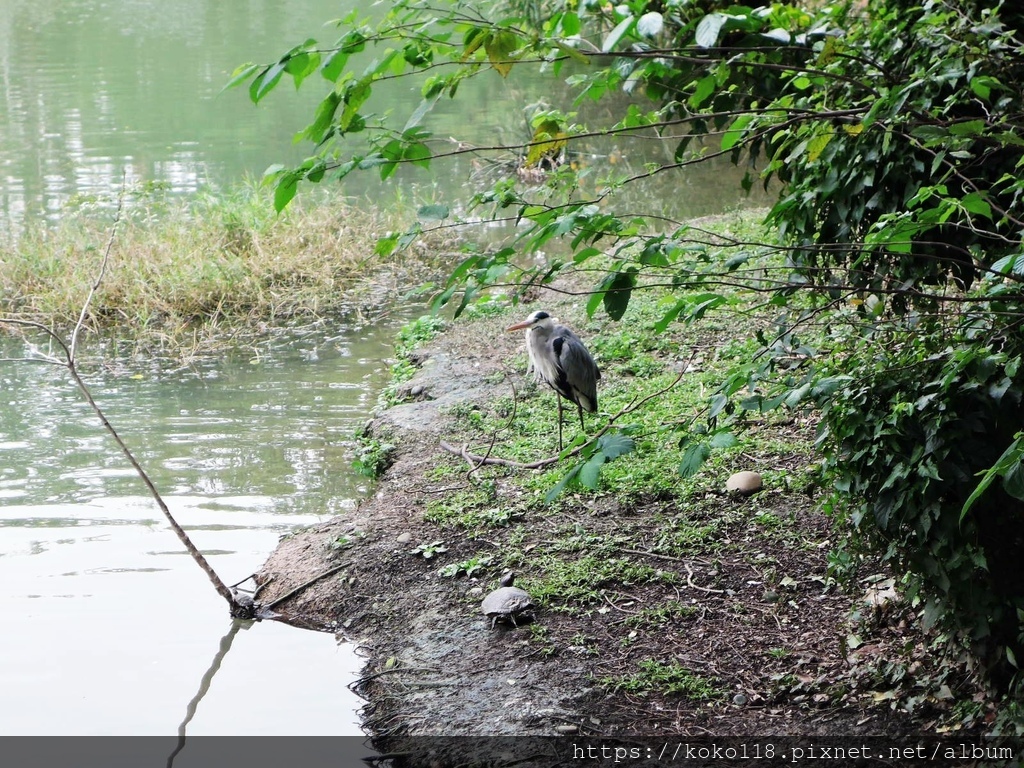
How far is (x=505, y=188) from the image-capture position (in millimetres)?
2912

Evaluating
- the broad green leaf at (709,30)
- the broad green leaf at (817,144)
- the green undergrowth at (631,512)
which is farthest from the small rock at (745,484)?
the broad green leaf at (709,30)

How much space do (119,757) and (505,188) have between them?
267 cm

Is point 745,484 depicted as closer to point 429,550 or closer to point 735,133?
point 429,550

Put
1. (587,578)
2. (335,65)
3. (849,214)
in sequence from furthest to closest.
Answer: (587,578)
(849,214)
(335,65)

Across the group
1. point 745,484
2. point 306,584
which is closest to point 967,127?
point 745,484

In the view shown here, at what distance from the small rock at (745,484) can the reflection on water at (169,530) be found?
6.24 feet

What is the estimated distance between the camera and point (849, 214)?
12.1ft

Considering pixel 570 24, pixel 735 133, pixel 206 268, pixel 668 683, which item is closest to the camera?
pixel 570 24

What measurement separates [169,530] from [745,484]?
10.4 feet

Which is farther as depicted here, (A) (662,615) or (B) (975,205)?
(A) (662,615)

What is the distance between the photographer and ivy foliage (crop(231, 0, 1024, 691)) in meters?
2.48

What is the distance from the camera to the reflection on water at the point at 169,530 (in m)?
4.21

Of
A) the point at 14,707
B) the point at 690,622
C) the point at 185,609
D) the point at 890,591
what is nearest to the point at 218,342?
the point at 185,609

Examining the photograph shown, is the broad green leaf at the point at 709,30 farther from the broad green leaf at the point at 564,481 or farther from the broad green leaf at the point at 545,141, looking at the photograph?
the broad green leaf at the point at 564,481
